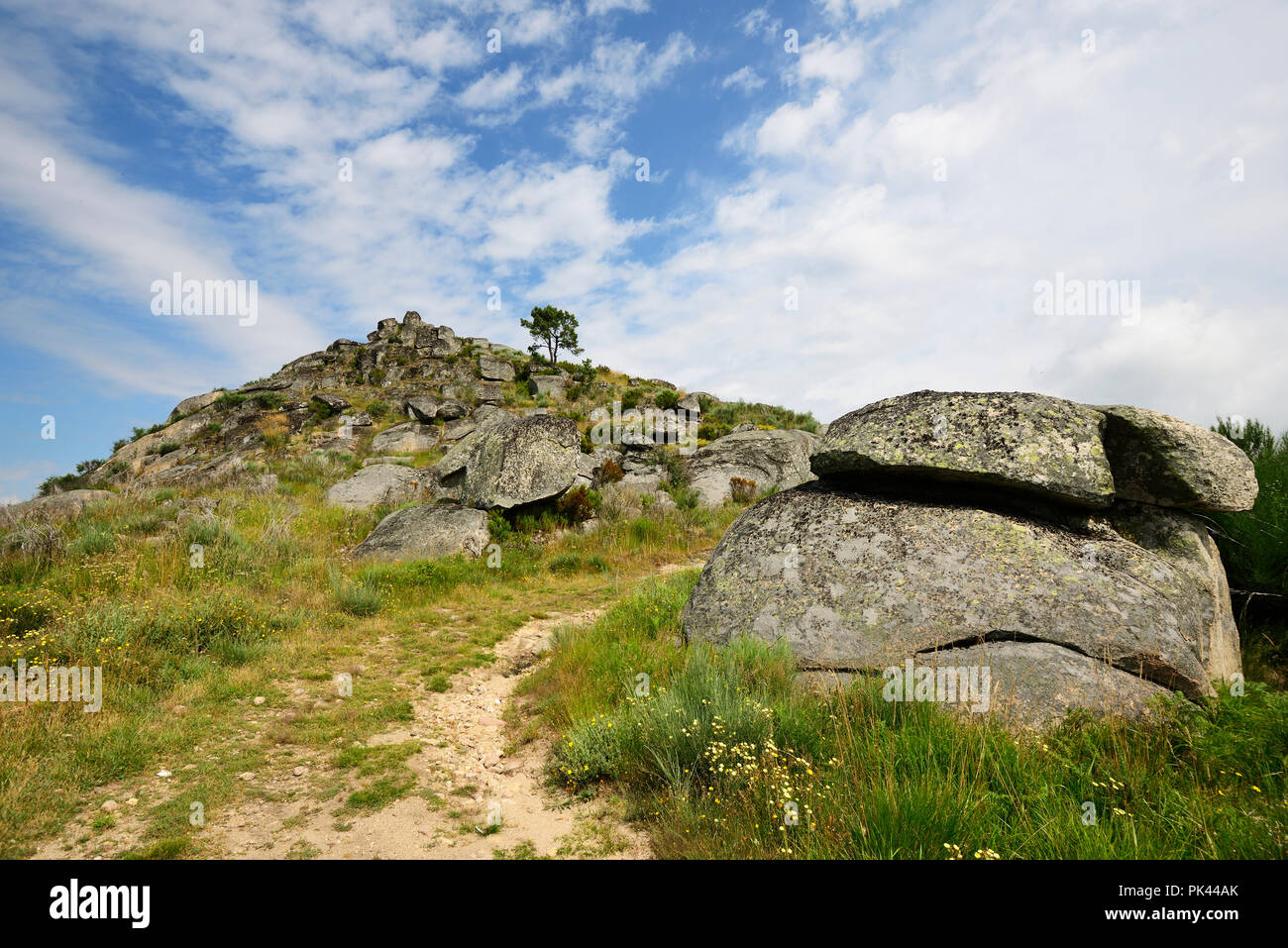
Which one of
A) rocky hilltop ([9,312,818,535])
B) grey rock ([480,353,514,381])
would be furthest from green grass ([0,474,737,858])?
grey rock ([480,353,514,381])

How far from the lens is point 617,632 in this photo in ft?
25.1

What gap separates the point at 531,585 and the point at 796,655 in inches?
301

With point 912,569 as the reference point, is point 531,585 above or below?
below

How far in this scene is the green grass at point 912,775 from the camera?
2.87m

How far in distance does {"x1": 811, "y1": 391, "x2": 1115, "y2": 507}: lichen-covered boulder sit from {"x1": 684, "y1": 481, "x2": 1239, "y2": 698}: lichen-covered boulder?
18.3 inches

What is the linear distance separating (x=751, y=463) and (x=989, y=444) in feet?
48.4

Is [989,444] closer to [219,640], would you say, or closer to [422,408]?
[219,640]

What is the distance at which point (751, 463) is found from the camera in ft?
68.7

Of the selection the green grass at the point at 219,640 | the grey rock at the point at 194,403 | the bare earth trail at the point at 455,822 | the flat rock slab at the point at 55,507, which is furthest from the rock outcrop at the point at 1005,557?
the grey rock at the point at 194,403

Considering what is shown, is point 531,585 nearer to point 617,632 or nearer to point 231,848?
point 617,632

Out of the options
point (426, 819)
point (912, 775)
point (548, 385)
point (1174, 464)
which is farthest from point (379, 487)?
point (548, 385)

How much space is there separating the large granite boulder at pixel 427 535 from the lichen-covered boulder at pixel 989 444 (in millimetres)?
9318

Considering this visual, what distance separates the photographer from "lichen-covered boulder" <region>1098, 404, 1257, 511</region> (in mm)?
6219
